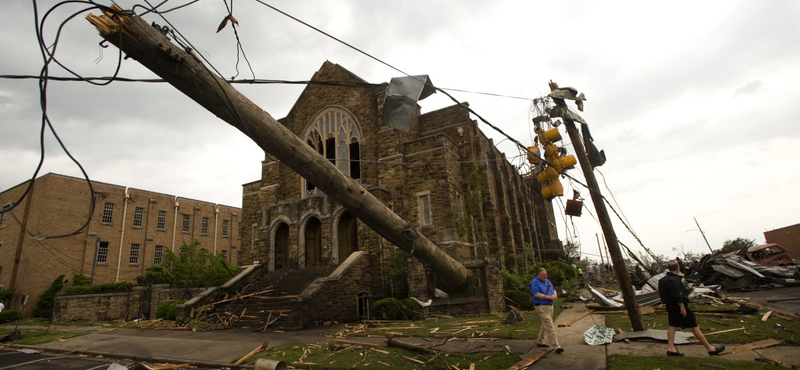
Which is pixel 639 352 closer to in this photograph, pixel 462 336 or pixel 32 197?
pixel 462 336

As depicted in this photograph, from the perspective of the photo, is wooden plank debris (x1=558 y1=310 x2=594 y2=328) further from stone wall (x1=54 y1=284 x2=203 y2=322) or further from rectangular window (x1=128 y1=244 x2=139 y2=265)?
rectangular window (x1=128 y1=244 x2=139 y2=265)

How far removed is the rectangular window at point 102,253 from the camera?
105 ft

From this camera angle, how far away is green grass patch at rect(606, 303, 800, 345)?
7012 millimetres

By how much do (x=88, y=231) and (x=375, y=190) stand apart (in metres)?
28.0

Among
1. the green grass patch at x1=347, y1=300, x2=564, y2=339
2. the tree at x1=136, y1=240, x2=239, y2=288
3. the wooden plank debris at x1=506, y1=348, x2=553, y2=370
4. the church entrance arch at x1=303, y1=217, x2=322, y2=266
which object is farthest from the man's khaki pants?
the tree at x1=136, y1=240, x2=239, y2=288

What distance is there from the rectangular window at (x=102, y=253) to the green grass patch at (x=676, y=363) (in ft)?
126

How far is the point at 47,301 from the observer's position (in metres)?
26.2

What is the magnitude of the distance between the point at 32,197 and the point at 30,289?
24.6 feet

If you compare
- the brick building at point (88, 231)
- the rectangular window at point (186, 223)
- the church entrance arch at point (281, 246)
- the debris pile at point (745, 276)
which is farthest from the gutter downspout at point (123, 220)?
the debris pile at point (745, 276)

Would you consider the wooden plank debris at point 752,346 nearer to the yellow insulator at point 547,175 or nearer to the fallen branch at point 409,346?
the yellow insulator at point 547,175

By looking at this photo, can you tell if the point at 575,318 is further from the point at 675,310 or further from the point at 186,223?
the point at 186,223

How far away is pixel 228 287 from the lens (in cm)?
1659

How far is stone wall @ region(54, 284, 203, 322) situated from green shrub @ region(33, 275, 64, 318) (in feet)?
20.5

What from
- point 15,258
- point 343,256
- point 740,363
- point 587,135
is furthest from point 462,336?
point 15,258
